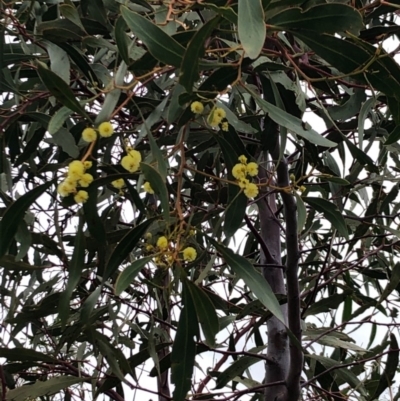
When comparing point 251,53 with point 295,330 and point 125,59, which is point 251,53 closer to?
point 125,59

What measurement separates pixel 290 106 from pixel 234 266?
253 millimetres

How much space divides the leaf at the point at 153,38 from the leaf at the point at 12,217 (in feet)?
0.84

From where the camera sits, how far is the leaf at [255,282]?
0.70m

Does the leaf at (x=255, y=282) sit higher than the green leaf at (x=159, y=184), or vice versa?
the green leaf at (x=159, y=184)

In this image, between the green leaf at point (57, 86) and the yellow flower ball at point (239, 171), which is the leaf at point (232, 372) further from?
the green leaf at point (57, 86)

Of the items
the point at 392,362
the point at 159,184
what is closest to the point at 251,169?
the point at 159,184

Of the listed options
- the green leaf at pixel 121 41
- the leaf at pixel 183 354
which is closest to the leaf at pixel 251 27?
the green leaf at pixel 121 41

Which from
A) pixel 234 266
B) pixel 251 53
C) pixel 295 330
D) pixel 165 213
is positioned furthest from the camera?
pixel 295 330

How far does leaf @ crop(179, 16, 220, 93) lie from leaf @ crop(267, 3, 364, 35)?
0.37ft

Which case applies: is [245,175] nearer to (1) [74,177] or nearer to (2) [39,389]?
(1) [74,177]

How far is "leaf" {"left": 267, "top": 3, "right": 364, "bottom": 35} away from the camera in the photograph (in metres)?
0.60

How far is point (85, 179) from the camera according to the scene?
58cm

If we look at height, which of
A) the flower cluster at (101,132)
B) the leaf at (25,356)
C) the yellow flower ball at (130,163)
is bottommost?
the leaf at (25,356)

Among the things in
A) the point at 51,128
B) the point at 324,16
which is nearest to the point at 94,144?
the point at 51,128
